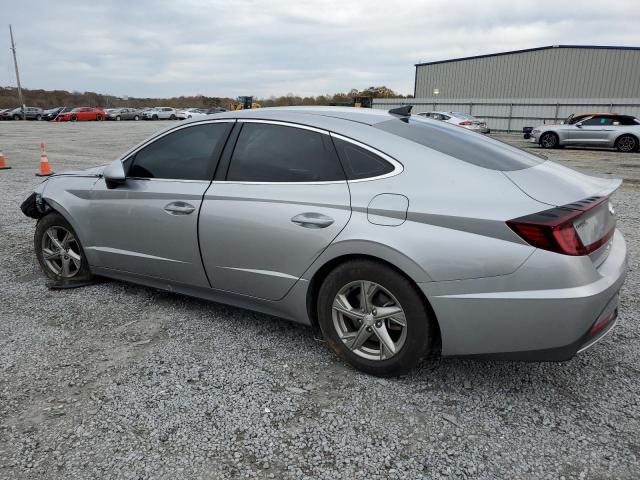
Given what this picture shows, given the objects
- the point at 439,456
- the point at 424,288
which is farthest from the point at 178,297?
the point at 439,456

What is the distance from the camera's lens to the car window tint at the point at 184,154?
11.8 ft

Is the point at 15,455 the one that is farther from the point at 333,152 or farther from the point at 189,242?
the point at 333,152

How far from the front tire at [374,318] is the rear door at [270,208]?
0.25m

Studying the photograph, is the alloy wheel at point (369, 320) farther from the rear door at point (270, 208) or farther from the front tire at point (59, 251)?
the front tire at point (59, 251)

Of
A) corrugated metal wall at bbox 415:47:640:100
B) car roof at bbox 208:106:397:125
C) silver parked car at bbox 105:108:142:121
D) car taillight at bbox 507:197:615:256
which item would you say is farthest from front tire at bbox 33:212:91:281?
silver parked car at bbox 105:108:142:121

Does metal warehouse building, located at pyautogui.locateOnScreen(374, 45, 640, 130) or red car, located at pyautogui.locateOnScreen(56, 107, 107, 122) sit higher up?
metal warehouse building, located at pyautogui.locateOnScreen(374, 45, 640, 130)

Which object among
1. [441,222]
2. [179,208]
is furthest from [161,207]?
[441,222]

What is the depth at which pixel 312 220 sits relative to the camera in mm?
2982

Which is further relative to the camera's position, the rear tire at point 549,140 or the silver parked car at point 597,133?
the rear tire at point 549,140

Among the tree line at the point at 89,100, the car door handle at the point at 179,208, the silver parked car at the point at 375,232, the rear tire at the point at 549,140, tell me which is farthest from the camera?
the tree line at the point at 89,100

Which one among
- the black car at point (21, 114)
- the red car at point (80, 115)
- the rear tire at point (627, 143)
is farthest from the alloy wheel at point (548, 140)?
the black car at point (21, 114)

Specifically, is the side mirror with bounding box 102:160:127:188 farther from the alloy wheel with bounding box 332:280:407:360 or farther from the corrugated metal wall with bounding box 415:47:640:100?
the corrugated metal wall with bounding box 415:47:640:100

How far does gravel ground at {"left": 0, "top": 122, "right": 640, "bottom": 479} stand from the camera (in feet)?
7.58

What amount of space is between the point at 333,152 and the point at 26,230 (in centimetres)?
522
